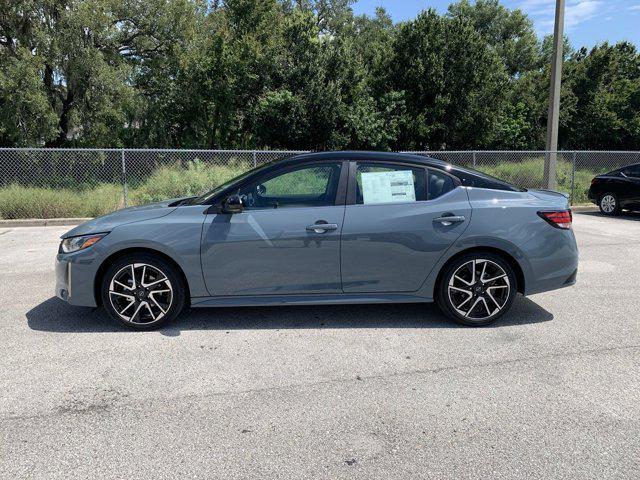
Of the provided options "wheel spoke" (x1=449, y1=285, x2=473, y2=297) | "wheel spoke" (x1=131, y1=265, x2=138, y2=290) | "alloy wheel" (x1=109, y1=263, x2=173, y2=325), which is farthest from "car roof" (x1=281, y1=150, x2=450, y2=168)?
"wheel spoke" (x1=131, y1=265, x2=138, y2=290)

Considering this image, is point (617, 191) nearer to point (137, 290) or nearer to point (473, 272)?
point (473, 272)

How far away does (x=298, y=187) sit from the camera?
4895mm

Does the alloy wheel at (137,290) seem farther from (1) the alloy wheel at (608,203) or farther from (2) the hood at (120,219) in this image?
(1) the alloy wheel at (608,203)

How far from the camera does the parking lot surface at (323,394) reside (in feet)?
9.32

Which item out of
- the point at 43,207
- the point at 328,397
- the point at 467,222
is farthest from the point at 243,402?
the point at 43,207

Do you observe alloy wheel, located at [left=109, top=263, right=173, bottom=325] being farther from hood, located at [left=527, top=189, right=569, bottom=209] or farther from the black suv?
the black suv

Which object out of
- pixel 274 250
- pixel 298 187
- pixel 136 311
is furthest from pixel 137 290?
pixel 298 187

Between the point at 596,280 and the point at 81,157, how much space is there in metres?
13.0

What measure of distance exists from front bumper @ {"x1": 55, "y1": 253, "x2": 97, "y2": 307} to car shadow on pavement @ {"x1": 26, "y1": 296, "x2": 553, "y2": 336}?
31 centimetres

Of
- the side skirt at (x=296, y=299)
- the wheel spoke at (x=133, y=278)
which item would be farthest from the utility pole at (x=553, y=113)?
the wheel spoke at (x=133, y=278)

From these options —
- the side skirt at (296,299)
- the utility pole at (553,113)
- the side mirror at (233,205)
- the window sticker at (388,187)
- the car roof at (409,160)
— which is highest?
the utility pole at (553,113)

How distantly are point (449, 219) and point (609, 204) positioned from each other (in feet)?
34.3

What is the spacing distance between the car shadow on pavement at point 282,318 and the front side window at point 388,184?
1156 mm

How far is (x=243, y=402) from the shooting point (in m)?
3.48
